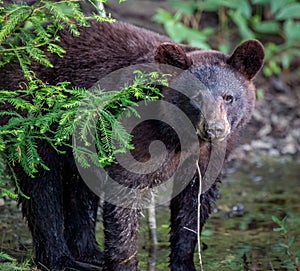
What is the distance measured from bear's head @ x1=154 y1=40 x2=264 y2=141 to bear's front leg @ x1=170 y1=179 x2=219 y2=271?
2.06 feet

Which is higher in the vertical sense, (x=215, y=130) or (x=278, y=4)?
(x=215, y=130)

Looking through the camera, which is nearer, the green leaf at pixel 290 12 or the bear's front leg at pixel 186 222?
the bear's front leg at pixel 186 222

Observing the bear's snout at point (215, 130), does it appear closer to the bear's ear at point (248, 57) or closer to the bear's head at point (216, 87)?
the bear's head at point (216, 87)

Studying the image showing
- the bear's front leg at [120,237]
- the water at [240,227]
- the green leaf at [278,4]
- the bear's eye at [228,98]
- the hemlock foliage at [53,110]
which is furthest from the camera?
the green leaf at [278,4]

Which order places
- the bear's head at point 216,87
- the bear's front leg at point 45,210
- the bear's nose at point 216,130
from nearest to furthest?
1. the bear's nose at point 216,130
2. the bear's head at point 216,87
3. the bear's front leg at point 45,210

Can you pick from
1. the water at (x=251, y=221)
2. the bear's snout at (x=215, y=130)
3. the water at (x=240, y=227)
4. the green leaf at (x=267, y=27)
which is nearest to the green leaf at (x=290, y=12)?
the green leaf at (x=267, y=27)

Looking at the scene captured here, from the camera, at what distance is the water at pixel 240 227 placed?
659 cm

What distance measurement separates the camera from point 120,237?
607cm

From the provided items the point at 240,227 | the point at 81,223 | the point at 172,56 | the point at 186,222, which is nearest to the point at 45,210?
the point at 81,223

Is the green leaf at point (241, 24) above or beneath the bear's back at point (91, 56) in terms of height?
beneath

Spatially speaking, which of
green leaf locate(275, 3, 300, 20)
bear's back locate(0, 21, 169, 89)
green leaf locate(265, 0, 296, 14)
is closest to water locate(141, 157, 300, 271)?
bear's back locate(0, 21, 169, 89)

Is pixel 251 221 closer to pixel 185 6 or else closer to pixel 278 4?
pixel 185 6

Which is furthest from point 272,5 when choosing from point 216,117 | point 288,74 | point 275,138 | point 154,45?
point 216,117

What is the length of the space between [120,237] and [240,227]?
2085mm
